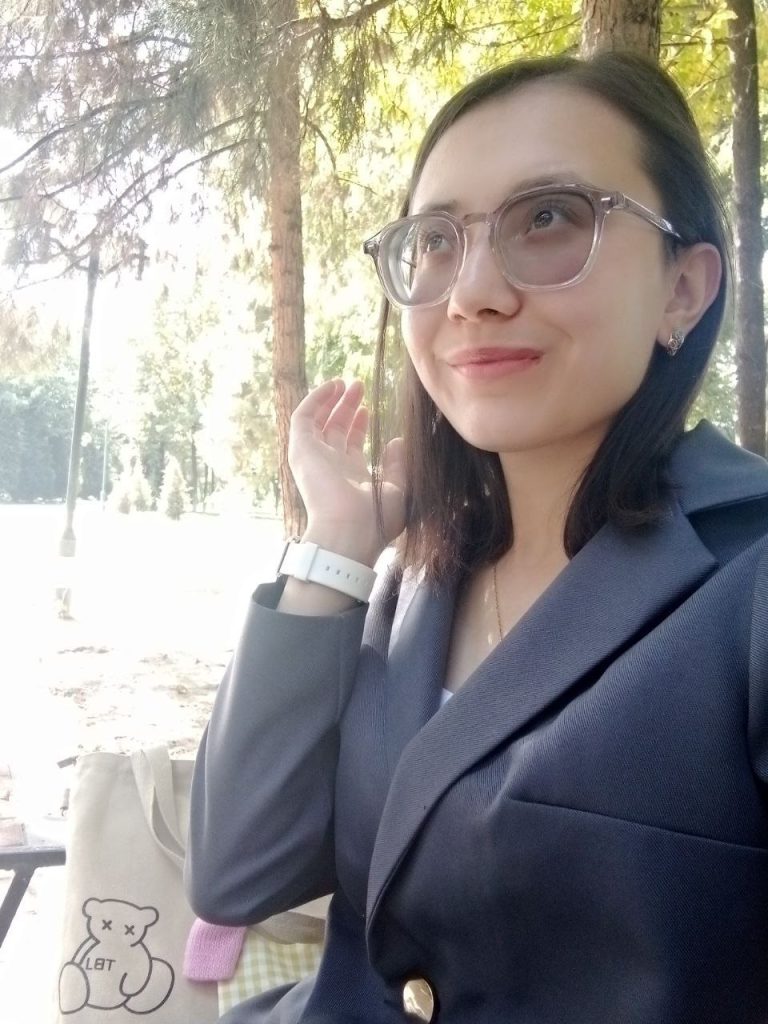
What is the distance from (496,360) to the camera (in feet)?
3.11

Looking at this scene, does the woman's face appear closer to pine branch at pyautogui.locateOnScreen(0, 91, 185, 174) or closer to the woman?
the woman

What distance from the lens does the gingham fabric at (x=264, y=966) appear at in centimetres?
122

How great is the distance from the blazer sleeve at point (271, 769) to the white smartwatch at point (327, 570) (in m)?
0.06

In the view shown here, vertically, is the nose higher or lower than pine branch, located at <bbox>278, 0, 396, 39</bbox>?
lower

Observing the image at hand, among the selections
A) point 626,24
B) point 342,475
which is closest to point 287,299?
point 626,24

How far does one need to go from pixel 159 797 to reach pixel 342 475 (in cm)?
58

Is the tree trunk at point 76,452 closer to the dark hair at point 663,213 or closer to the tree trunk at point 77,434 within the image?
the tree trunk at point 77,434

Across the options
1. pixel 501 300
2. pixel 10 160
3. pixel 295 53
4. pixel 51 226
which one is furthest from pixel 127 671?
pixel 501 300

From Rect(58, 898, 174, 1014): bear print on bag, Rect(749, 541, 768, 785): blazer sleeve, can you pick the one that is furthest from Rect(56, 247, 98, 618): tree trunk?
A: Rect(749, 541, 768, 785): blazer sleeve

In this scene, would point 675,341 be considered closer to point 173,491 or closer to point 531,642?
point 531,642

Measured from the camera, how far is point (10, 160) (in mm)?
2926

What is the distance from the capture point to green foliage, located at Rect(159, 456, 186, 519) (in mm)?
3055

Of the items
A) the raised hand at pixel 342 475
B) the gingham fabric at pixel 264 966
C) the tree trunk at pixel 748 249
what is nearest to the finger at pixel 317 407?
the raised hand at pixel 342 475

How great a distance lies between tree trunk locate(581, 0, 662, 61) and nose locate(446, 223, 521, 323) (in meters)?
1.13
